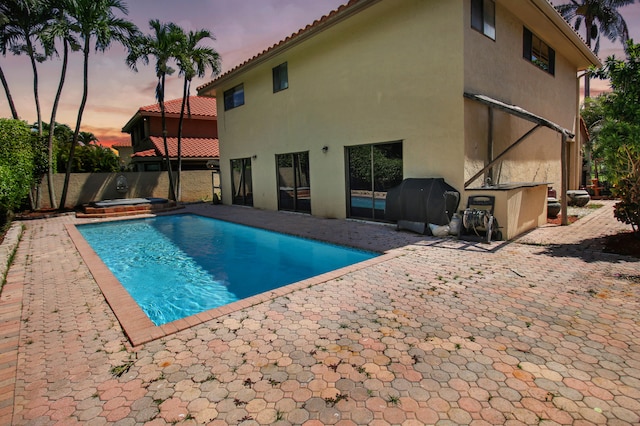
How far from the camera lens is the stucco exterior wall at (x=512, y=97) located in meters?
9.11

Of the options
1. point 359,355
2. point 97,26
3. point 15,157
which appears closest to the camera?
point 359,355

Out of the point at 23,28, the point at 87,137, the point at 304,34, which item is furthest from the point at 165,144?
the point at 87,137

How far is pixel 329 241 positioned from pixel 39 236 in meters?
9.40

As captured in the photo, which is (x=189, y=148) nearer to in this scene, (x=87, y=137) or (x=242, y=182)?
(x=242, y=182)

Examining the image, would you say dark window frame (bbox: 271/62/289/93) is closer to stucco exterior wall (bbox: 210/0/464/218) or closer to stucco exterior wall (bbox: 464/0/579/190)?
stucco exterior wall (bbox: 210/0/464/218)

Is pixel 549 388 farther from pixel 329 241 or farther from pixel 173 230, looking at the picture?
pixel 173 230

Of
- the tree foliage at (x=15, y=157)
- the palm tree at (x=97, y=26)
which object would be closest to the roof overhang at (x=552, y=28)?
the tree foliage at (x=15, y=157)

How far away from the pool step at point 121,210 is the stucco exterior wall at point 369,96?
6273mm

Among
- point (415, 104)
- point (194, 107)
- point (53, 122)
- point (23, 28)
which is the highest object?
point (23, 28)

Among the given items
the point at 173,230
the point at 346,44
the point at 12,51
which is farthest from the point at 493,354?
the point at 12,51

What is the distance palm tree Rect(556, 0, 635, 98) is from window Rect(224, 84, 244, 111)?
1132 inches

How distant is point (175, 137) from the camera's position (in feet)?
80.5

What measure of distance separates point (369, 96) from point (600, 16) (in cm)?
3166

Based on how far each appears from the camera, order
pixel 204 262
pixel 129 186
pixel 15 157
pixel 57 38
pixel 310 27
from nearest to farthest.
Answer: pixel 204 262, pixel 310 27, pixel 15 157, pixel 57 38, pixel 129 186
